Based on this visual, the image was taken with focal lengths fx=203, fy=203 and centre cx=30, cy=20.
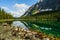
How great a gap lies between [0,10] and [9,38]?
12511cm

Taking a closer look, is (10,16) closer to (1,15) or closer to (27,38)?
(1,15)

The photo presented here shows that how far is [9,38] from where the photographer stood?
13.8m

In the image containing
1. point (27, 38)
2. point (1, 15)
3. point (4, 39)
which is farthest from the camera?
point (1, 15)

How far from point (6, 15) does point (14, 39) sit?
114526 millimetres

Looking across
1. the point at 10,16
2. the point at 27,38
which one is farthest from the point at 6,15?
the point at 27,38

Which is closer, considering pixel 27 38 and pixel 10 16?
pixel 27 38

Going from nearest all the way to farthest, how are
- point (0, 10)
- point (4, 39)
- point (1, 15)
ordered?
point (4, 39) < point (1, 15) < point (0, 10)

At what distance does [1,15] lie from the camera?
118m

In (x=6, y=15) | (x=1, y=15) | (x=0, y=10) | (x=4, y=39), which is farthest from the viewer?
(x=0, y=10)

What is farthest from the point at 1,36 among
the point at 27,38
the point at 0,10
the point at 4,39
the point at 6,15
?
the point at 0,10

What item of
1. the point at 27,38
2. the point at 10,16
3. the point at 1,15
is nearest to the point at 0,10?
the point at 10,16

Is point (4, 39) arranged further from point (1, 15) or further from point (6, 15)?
point (6, 15)

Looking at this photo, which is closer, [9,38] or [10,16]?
[9,38]

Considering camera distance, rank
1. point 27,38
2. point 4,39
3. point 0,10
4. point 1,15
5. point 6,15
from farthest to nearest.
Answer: point 0,10 < point 6,15 < point 1,15 < point 27,38 < point 4,39
